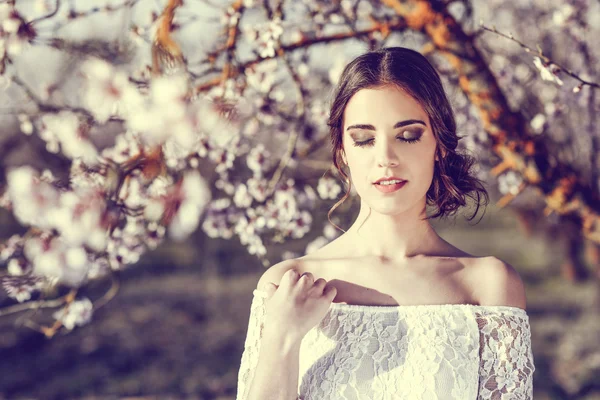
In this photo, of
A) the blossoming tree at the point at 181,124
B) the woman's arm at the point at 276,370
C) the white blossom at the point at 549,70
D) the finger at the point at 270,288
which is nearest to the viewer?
the woman's arm at the point at 276,370

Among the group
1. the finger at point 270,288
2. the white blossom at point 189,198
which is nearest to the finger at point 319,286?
the finger at point 270,288

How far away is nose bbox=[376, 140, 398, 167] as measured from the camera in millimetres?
1675

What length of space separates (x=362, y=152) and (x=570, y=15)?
2.55 metres

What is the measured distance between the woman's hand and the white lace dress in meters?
0.09

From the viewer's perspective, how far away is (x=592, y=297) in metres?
8.98

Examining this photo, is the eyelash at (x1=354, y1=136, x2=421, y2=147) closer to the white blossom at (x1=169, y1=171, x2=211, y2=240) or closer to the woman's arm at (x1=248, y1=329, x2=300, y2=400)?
the woman's arm at (x1=248, y1=329, x2=300, y2=400)

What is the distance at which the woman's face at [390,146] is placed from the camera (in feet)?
5.55

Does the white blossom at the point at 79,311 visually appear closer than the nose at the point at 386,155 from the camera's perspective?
No

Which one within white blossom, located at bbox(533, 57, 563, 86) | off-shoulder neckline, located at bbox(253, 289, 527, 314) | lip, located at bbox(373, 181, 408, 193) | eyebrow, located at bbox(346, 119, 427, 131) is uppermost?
white blossom, located at bbox(533, 57, 563, 86)

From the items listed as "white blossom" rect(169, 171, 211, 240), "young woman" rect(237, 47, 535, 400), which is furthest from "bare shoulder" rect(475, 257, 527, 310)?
"white blossom" rect(169, 171, 211, 240)

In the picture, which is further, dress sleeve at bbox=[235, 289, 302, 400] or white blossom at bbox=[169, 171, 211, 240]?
white blossom at bbox=[169, 171, 211, 240]

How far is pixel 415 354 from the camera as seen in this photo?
5.53 ft

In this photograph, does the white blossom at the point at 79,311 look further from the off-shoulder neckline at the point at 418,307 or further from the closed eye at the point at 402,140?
the closed eye at the point at 402,140

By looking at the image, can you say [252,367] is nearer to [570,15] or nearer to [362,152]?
[362,152]
